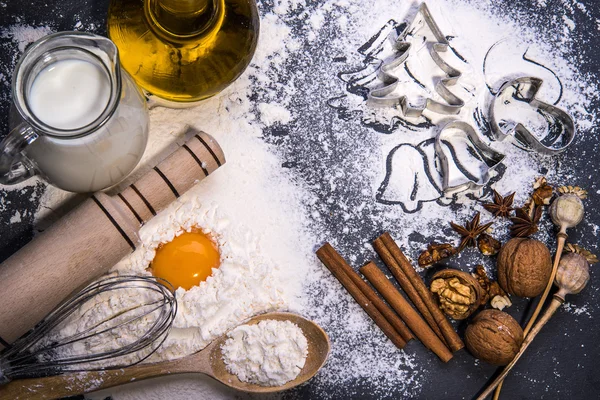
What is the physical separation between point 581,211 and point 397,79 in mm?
440

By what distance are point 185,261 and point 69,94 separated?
37cm

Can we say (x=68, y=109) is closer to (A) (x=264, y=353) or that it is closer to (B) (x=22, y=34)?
(B) (x=22, y=34)

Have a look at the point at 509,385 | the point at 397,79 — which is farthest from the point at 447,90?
the point at 509,385

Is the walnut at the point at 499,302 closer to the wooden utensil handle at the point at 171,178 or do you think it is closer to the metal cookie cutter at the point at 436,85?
the metal cookie cutter at the point at 436,85

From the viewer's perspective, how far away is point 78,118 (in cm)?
88

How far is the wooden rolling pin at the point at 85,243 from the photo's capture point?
0.99m

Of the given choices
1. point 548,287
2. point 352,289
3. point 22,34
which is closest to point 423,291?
point 352,289

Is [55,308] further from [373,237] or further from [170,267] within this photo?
[373,237]

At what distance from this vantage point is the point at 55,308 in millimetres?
1054

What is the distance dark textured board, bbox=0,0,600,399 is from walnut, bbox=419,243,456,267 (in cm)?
11

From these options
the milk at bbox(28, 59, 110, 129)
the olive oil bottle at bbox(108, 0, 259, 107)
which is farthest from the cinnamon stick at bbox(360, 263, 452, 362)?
the milk at bbox(28, 59, 110, 129)

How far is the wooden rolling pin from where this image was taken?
3.24 feet

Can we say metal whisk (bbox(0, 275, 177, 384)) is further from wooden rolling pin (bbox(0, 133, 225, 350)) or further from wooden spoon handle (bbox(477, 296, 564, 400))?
wooden spoon handle (bbox(477, 296, 564, 400))

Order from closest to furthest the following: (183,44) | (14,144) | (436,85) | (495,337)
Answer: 1. (14,144)
2. (183,44)
3. (495,337)
4. (436,85)
